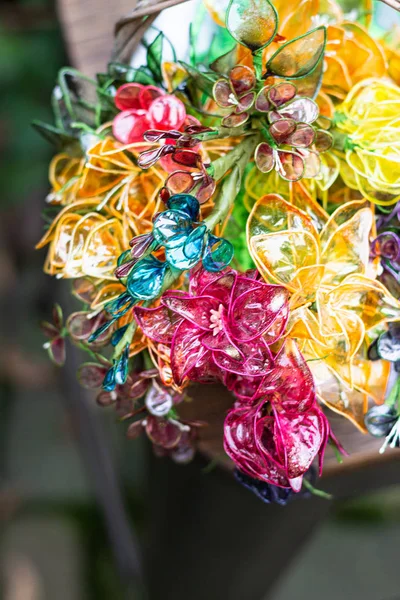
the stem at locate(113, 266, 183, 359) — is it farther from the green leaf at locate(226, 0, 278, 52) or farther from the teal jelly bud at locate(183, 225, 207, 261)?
the green leaf at locate(226, 0, 278, 52)

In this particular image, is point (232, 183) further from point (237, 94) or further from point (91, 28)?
point (91, 28)

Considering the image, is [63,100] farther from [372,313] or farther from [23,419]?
[23,419]

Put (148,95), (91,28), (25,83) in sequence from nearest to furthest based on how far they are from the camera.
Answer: (148,95)
(91,28)
(25,83)

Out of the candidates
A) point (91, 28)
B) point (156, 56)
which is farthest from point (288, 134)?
point (91, 28)

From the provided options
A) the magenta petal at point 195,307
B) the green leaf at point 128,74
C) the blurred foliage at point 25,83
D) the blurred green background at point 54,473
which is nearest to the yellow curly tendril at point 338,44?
the green leaf at point 128,74

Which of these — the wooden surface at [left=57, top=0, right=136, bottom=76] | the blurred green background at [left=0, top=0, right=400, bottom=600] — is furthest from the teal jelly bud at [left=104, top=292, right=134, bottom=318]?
the blurred green background at [left=0, top=0, right=400, bottom=600]
